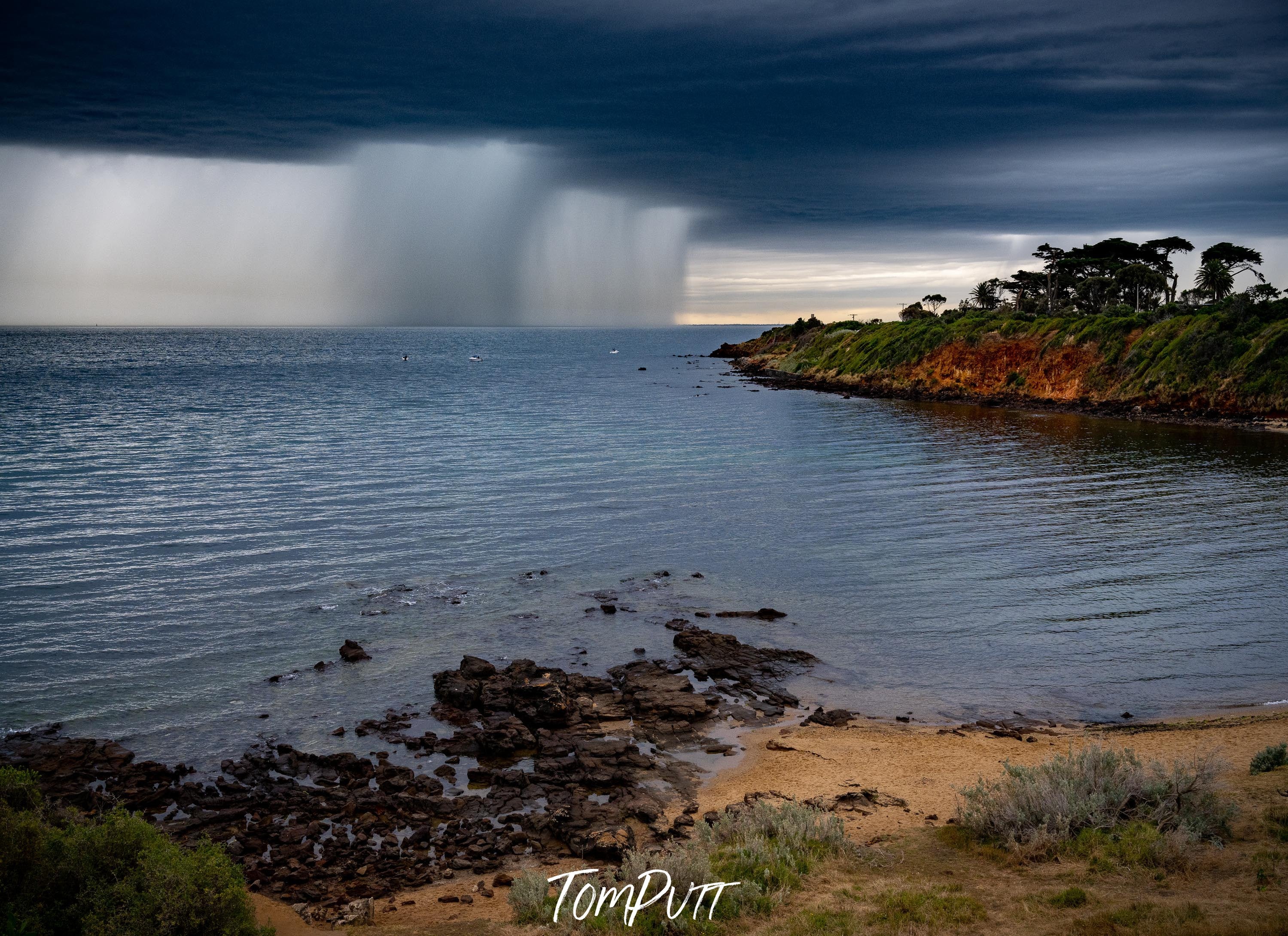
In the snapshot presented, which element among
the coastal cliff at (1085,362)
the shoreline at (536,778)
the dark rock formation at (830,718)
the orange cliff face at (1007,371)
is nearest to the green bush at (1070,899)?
the shoreline at (536,778)

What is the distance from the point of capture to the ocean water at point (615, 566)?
15.2 meters

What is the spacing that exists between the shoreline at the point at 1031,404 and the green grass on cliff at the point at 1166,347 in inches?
50.9

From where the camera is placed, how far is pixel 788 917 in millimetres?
8047

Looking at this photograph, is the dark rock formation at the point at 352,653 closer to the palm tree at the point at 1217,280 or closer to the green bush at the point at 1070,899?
the green bush at the point at 1070,899

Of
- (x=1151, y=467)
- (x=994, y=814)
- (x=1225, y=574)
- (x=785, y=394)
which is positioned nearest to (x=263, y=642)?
(x=994, y=814)

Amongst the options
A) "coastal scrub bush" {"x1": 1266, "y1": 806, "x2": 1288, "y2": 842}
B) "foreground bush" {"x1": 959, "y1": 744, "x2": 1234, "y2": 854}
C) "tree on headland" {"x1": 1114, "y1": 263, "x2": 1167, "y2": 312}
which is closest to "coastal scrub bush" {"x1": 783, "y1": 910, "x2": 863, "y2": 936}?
"foreground bush" {"x1": 959, "y1": 744, "x2": 1234, "y2": 854}

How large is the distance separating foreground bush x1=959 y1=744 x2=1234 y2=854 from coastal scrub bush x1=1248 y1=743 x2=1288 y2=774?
4.70 ft

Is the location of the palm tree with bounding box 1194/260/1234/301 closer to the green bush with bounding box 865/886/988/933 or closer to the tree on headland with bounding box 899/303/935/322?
the tree on headland with bounding box 899/303/935/322

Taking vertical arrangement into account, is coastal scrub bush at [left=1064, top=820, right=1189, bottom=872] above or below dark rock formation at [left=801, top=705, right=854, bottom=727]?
above

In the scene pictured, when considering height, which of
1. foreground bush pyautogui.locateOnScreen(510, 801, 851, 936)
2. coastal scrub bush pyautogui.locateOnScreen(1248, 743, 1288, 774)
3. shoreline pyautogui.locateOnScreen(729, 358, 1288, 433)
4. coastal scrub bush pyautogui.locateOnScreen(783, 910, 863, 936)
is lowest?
foreground bush pyautogui.locateOnScreen(510, 801, 851, 936)

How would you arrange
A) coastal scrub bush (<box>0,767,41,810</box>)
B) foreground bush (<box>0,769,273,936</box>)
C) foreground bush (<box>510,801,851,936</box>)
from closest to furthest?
foreground bush (<box>0,769,273,936</box>), foreground bush (<box>510,801,851,936</box>), coastal scrub bush (<box>0,767,41,810</box>)

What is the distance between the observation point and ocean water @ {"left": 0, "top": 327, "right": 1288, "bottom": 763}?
1523 centimetres

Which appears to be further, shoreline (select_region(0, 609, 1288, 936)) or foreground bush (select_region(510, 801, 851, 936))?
shoreline (select_region(0, 609, 1288, 936))

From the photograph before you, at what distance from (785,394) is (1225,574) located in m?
61.6
